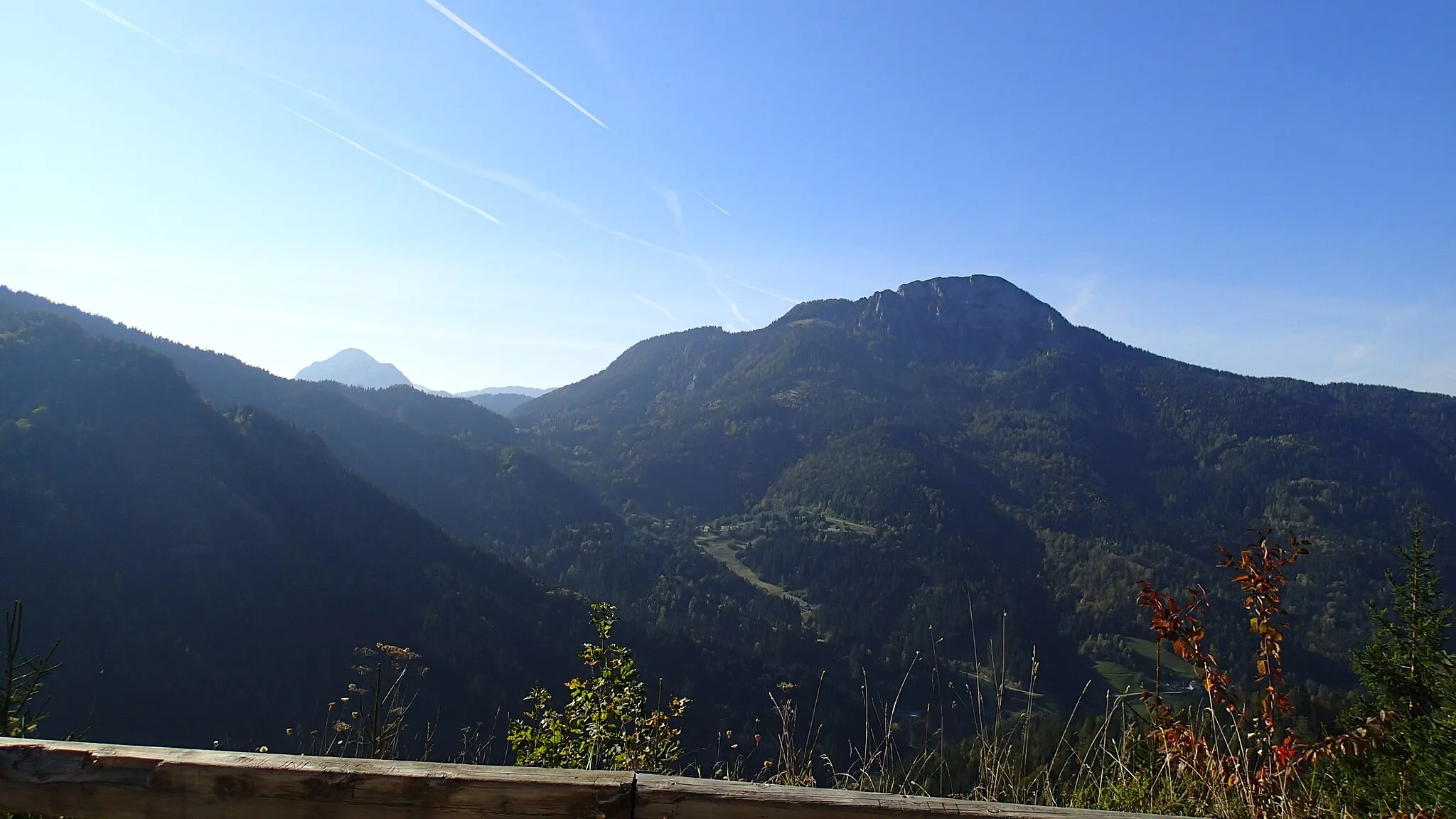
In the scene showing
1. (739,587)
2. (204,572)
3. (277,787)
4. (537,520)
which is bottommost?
(739,587)

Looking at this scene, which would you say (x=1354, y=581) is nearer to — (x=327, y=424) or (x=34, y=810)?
Result: (x=34, y=810)

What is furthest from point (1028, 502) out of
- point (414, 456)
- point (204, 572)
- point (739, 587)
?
point (204, 572)

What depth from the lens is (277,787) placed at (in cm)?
169

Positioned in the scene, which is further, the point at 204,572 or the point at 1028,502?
the point at 1028,502

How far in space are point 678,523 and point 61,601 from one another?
363 feet

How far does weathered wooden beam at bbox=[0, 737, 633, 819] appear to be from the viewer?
1.64 meters

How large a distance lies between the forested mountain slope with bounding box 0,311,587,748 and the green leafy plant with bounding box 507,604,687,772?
43.0 metres

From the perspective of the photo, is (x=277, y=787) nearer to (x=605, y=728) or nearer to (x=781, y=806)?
(x=781, y=806)

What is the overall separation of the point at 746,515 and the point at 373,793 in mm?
161786

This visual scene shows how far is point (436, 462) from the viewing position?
412 ft

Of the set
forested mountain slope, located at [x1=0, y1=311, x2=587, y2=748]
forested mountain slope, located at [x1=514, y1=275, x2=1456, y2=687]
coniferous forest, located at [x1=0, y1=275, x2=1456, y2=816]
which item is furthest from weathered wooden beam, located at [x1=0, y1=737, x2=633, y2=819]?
forested mountain slope, located at [x1=514, y1=275, x2=1456, y2=687]

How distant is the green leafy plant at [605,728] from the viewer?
395 cm

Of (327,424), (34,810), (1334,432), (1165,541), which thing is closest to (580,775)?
(34,810)

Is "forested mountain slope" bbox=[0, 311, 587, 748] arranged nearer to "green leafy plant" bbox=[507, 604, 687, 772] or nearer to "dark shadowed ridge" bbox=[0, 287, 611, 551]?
"dark shadowed ridge" bbox=[0, 287, 611, 551]
